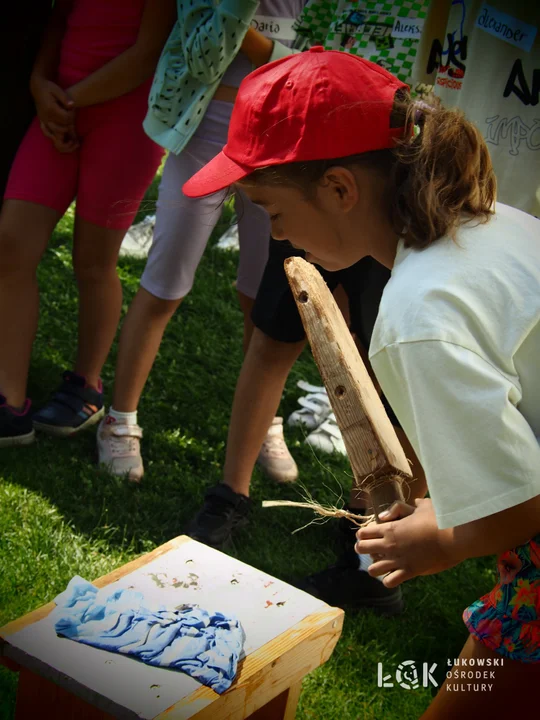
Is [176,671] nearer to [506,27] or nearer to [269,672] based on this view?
[269,672]

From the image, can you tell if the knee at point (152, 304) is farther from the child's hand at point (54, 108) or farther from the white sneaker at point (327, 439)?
the white sneaker at point (327, 439)

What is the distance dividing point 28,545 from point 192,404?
1.28 metres

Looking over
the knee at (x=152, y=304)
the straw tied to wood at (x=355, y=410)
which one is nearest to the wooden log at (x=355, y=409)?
the straw tied to wood at (x=355, y=410)

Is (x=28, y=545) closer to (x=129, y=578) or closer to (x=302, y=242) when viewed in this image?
(x=129, y=578)

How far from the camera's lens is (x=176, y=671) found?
1.68 m

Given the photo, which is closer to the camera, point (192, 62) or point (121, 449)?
point (192, 62)

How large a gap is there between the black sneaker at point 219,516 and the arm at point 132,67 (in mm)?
1426

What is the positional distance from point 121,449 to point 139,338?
42 centimetres

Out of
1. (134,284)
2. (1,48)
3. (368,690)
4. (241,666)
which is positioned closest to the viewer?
(241,666)

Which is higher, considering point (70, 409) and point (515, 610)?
point (515, 610)

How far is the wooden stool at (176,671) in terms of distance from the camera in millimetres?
1603

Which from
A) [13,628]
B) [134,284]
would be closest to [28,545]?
[13,628]

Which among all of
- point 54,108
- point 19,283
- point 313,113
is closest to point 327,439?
point 19,283

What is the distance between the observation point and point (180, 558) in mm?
2111
